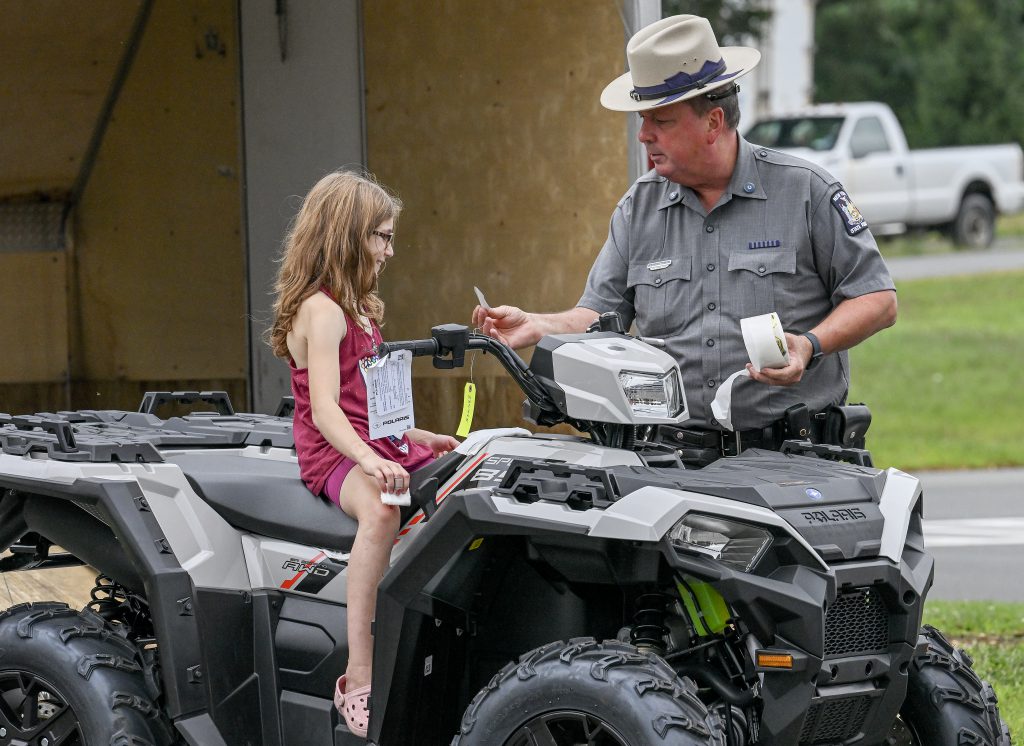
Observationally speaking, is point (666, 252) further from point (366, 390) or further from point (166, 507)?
point (166, 507)

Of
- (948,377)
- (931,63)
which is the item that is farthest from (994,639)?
(931,63)

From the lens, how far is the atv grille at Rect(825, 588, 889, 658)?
3.34 metres

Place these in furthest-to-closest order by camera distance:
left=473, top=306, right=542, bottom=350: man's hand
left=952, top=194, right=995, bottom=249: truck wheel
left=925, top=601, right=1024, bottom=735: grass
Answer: left=952, top=194, right=995, bottom=249: truck wheel < left=925, top=601, right=1024, bottom=735: grass < left=473, top=306, right=542, bottom=350: man's hand

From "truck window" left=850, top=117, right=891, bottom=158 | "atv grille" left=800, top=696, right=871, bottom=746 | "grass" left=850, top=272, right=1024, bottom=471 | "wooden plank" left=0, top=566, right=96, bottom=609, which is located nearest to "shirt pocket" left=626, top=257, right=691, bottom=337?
"atv grille" left=800, top=696, right=871, bottom=746

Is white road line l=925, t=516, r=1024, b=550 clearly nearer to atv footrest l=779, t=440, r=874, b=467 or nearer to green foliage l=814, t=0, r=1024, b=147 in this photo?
atv footrest l=779, t=440, r=874, b=467

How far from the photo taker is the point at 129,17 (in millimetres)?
9133

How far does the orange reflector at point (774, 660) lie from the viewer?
3.19 meters

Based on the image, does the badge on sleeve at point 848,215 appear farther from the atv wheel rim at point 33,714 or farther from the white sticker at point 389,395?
the atv wheel rim at point 33,714

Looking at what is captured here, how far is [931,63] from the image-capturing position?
32.2m

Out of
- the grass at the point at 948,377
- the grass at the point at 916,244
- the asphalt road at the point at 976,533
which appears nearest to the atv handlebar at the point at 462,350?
the asphalt road at the point at 976,533

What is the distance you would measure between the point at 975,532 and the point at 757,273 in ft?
21.7

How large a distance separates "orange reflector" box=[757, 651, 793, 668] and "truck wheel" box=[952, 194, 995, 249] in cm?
2145

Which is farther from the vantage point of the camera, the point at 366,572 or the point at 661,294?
the point at 661,294

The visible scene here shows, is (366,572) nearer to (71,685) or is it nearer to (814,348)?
(71,685)
